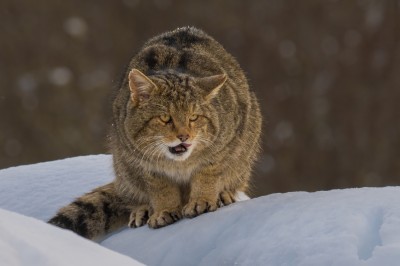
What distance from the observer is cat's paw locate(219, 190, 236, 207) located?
18.5 ft

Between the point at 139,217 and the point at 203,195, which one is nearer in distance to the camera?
the point at 203,195

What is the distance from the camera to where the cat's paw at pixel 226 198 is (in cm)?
563

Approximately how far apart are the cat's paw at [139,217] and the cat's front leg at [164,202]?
6 cm

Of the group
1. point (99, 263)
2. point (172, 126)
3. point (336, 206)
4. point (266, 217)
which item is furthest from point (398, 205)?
point (99, 263)

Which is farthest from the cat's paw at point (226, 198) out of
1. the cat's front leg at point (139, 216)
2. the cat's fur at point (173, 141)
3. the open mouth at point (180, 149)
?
the open mouth at point (180, 149)

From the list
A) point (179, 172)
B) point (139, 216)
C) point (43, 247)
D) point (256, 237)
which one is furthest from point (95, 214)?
point (43, 247)

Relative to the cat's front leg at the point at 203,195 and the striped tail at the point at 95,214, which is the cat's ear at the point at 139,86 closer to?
the cat's front leg at the point at 203,195

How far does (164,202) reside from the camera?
547 cm

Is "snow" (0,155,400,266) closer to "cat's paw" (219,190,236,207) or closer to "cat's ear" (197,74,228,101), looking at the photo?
"cat's paw" (219,190,236,207)

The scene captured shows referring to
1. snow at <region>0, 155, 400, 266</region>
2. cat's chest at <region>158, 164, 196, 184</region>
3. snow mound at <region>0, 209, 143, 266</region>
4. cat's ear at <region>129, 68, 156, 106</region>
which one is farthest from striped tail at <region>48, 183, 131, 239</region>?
snow mound at <region>0, 209, 143, 266</region>

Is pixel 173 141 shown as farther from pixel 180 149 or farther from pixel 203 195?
pixel 203 195

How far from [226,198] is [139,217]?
17.4 inches

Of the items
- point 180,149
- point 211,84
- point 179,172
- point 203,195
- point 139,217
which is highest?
point 211,84

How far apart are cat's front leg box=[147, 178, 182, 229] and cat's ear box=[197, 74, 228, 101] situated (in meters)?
0.47
